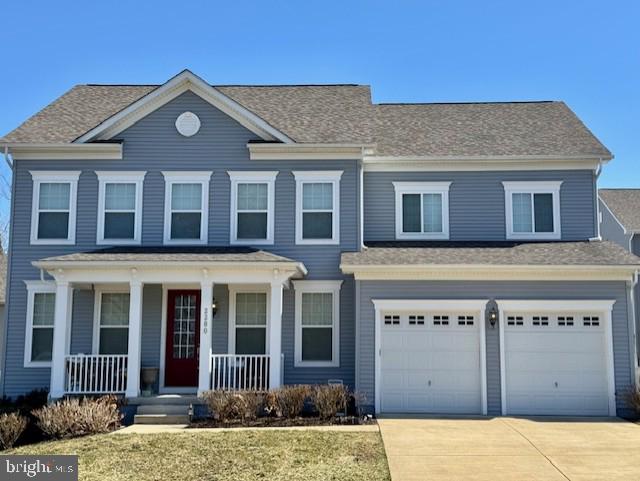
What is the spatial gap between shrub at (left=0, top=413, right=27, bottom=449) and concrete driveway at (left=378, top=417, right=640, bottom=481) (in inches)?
257

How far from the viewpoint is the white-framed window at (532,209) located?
1736 cm

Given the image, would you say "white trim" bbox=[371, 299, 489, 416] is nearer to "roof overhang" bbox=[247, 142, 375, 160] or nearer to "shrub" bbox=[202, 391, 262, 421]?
"shrub" bbox=[202, 391, 262, 421]

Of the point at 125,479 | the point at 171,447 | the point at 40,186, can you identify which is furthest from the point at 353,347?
the point at 40,186

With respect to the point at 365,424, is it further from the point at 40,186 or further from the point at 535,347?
the point at 40,186

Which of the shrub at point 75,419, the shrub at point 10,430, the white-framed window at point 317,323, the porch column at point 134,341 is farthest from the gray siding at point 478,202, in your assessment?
the shrub at point 10,430

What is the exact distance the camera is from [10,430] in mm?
11836

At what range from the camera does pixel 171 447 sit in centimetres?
1134

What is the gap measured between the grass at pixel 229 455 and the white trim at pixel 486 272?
4046mm

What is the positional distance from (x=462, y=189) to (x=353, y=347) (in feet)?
16.9

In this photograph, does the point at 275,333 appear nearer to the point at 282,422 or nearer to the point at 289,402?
the point at 289,402

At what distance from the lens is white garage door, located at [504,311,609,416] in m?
14.9
